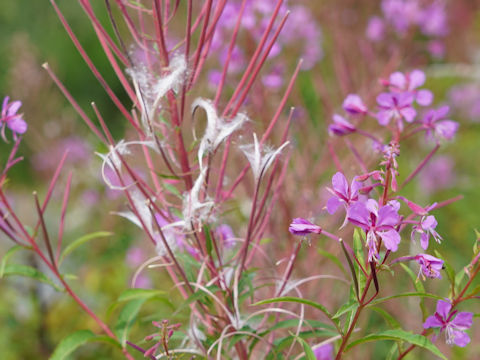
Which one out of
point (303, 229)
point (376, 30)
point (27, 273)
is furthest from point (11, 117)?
point (376, 30)

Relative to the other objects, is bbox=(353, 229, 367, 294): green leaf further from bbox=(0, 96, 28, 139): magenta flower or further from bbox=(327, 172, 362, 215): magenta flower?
bbox=(0, 96, 28, 139): magenta flower

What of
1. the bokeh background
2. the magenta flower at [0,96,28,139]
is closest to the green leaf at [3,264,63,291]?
the bokeh background

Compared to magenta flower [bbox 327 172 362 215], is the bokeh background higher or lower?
lower

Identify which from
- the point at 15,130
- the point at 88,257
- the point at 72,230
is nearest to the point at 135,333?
the point at 88,257

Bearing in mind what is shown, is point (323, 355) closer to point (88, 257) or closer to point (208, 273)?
point (208, 273)

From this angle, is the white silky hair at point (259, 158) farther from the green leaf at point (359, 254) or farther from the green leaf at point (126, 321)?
the green leaf at point (126, 321)
